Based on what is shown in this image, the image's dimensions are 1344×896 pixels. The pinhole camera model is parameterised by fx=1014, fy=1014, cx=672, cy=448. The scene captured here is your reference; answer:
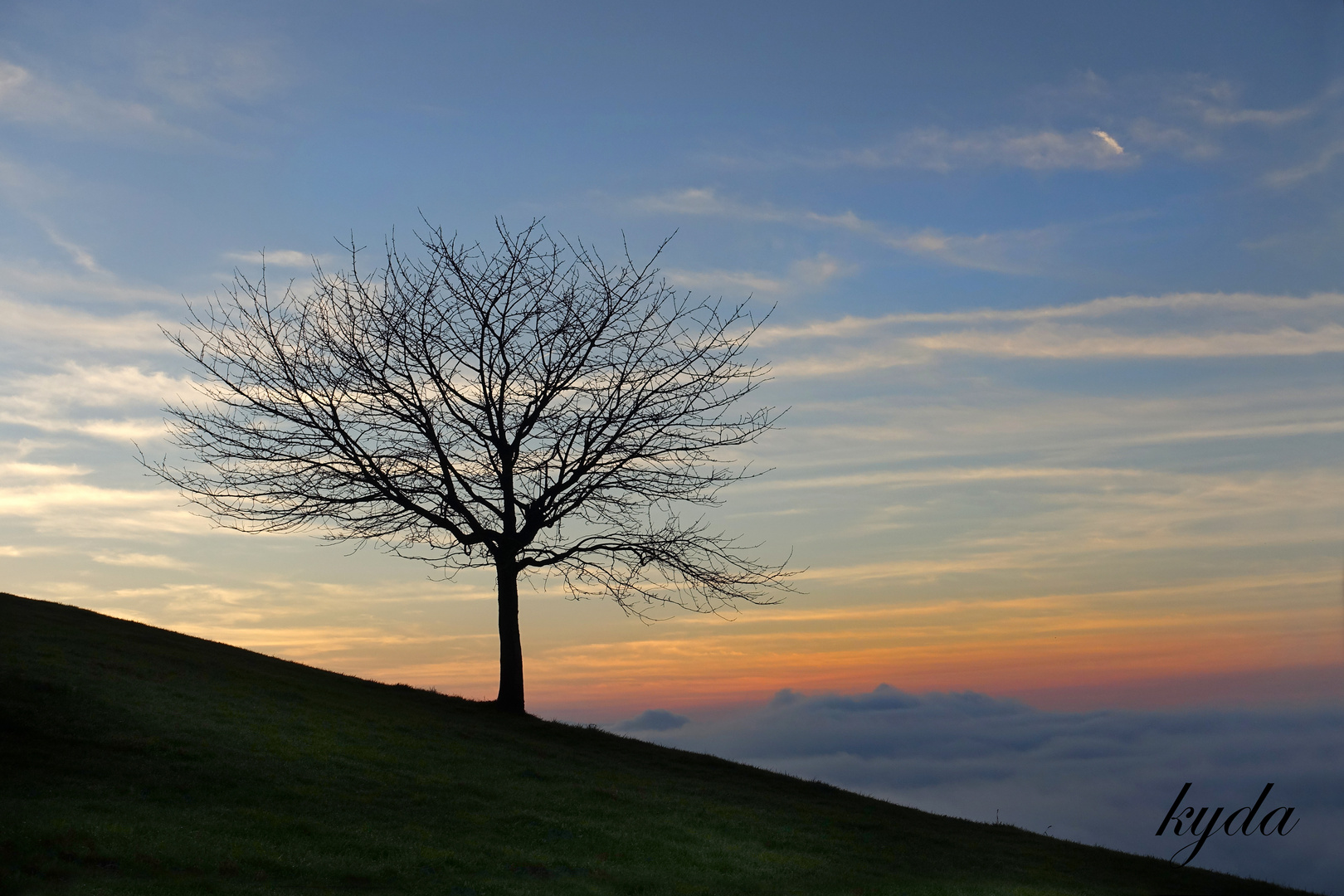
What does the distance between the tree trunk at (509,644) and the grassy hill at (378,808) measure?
146 centimetres

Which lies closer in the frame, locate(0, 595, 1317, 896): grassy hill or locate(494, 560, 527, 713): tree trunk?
locate(0, 595, 1317, 896): grassy hill

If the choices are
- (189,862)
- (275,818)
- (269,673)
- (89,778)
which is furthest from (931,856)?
(269,673)

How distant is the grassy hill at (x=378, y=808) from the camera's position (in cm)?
1475

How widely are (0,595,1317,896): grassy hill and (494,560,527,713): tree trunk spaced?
146 cm

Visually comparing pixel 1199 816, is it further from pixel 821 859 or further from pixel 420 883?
pixel 420 883

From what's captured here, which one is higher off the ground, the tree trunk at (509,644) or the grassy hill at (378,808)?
the tree trunk at (509,644)

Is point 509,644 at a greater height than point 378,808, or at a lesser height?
greater

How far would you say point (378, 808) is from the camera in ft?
60.1

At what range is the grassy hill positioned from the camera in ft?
48.4

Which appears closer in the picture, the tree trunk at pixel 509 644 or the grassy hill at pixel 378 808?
the grassy hill at pixel 378 808

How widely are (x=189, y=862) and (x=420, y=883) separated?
3.18 meters

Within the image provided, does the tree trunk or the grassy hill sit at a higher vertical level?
the tree trunk

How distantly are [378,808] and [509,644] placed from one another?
12548 mm

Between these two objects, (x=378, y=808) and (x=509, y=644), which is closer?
(x=378, y=808)
